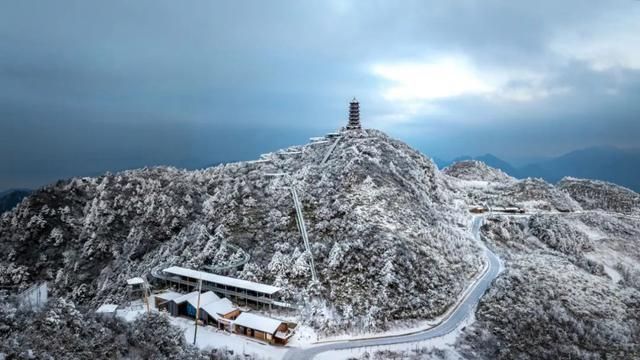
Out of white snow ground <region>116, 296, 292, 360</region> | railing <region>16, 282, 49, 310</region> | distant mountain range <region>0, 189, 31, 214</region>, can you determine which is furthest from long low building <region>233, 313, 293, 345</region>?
distant mountain range <region>0, 189, 31, 214</region>

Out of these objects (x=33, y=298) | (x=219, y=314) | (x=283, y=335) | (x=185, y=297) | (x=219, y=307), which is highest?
(x=33, y=298)

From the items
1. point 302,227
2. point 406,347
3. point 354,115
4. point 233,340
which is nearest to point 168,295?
point 233,340

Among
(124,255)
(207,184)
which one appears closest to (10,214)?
(124,255)

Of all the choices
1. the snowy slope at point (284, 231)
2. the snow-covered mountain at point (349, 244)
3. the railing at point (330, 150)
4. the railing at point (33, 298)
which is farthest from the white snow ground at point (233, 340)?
the railing at point (330, 150)

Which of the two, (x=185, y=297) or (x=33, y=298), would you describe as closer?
(x=33, y=298)

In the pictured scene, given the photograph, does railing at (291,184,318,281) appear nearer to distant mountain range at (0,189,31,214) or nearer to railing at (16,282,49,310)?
railing at (16,282,49,310)

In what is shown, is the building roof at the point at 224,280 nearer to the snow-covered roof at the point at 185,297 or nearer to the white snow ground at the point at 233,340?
the snow-covered roof at the point at 185,297

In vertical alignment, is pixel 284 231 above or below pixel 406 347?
above

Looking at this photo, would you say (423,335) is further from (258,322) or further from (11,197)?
(11,197)
